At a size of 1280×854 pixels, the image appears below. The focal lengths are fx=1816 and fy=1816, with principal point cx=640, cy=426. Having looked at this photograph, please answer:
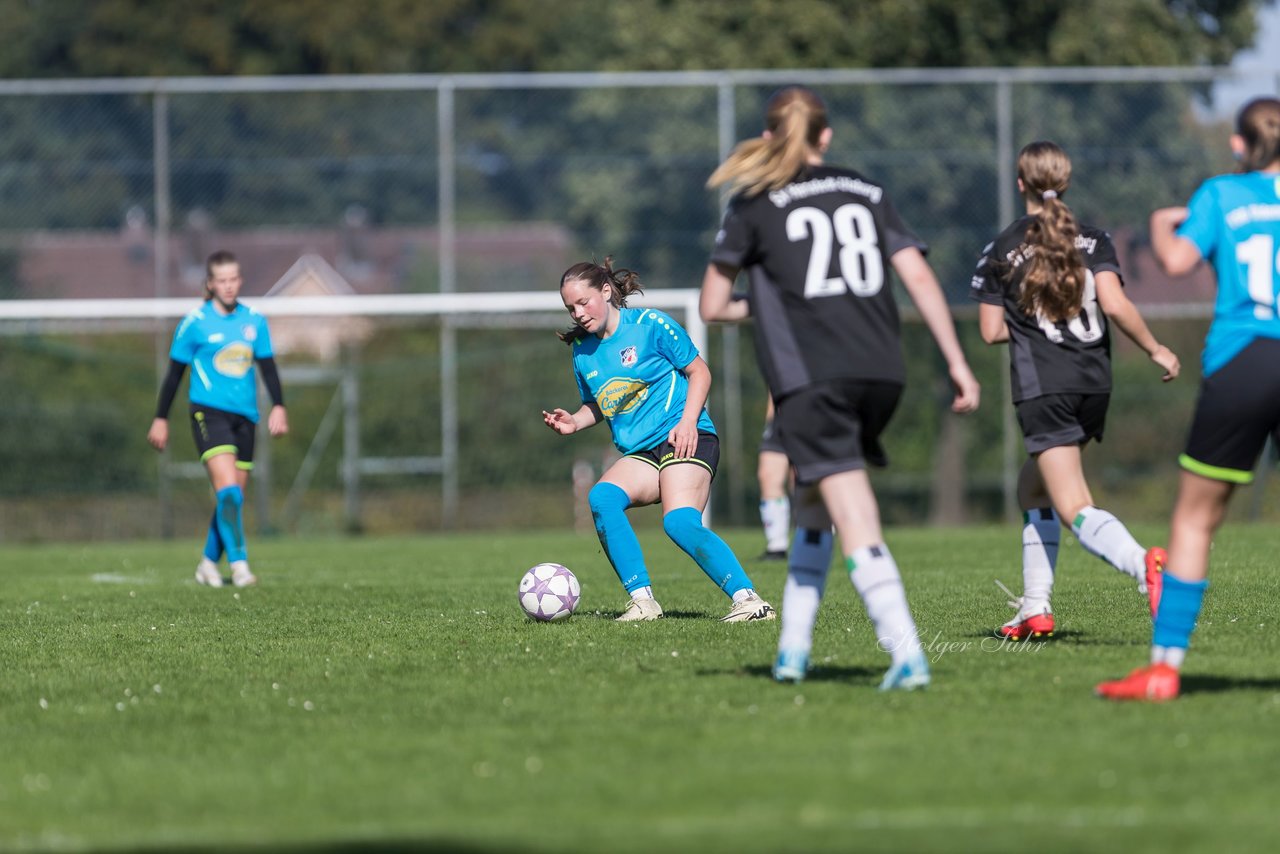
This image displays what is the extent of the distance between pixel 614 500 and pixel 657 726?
3513 millimetres

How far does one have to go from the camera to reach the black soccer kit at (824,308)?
6.21 metres

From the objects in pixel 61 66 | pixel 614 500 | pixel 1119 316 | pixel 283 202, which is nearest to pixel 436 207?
pixel 283 202

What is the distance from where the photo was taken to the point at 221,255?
43.5 feet

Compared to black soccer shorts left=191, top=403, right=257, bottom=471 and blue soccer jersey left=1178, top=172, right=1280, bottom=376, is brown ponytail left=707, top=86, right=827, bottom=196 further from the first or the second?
black soccer shorts left=191, top=403, right=257, bottom=471

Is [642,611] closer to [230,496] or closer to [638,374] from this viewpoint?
[638,374]

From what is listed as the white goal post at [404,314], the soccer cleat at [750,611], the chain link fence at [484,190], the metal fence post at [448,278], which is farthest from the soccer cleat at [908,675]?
the metal fence post at [448,278]

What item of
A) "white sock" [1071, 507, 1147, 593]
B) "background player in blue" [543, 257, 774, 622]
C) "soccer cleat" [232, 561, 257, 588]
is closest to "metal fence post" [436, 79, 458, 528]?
"soccer cleat" [232, 561, 257, 588]

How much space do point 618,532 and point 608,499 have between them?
0.17 meters

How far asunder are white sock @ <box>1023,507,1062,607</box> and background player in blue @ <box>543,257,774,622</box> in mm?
1456

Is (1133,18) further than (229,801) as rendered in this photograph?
Yes

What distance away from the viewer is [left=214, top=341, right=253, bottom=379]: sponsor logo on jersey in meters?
13.3

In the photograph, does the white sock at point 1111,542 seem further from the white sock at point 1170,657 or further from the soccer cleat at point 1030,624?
the white sock at point 1170,657

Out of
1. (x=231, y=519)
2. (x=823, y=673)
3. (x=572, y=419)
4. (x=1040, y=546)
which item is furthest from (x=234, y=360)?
(x=823, y=673)

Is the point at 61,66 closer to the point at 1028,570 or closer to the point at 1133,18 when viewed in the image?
the point at 1133,18
